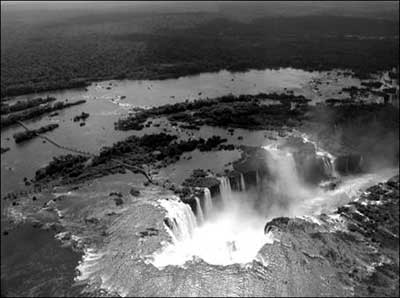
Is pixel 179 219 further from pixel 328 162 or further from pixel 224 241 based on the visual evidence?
pixel 328 162

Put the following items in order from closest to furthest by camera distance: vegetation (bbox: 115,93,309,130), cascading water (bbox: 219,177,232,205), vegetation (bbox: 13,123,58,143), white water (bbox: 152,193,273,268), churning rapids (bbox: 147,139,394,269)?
white water (bbox: 152,193,273,268) < churning rapids (bbox: 147,139,394,269) < cascading water (bbox: 219,177,232,205) < vegetation (bbox: 13,123,58,143) < vegetation (bbox: 115,93,309,130)

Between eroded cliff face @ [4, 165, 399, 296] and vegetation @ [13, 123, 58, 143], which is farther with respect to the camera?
vegetation @ [13, 123, 58, 143]

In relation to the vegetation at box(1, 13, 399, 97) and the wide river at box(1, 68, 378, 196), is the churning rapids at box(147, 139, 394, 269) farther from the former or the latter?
the vegetation at box(1, 13, 399, 97)

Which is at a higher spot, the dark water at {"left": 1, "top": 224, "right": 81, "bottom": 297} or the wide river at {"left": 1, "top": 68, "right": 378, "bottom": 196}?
the wide river at {"left": 1, "top": 68, "right": 378, "bottom": 196}

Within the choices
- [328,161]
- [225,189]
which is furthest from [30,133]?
[328,161]

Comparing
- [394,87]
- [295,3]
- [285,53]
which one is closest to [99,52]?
[285,53]

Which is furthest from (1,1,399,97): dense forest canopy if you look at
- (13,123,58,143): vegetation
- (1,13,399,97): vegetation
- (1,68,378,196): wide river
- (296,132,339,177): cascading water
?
(296,132,339,177): cascading water

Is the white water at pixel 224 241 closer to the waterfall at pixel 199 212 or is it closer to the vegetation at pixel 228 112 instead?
the waterfall at pixel 199 212
